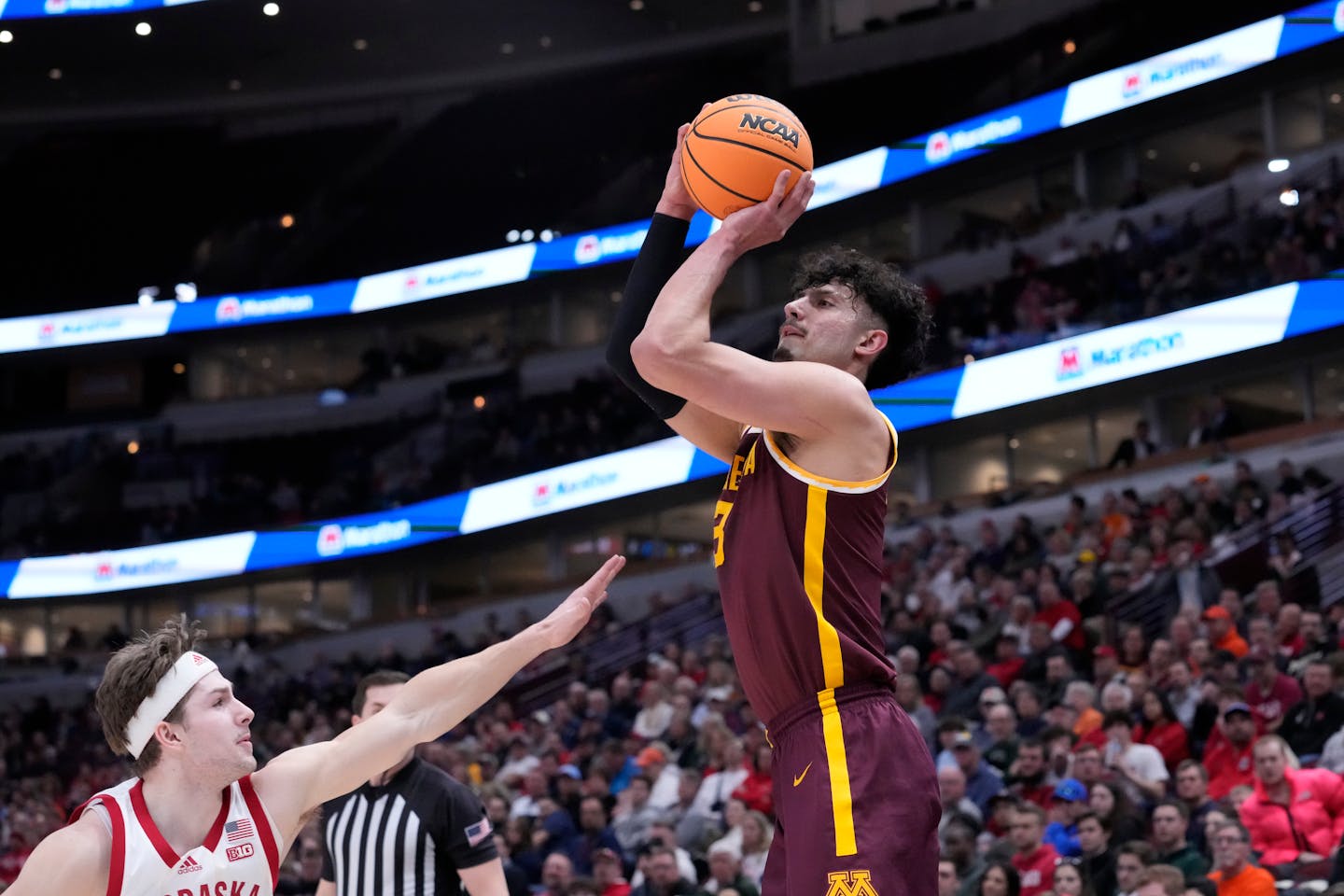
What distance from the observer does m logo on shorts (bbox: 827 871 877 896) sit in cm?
354

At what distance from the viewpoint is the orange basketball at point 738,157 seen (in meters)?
4.05

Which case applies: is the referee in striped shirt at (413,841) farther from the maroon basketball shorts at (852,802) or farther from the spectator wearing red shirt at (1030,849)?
the spectator wearing red shirt at (1030,849)

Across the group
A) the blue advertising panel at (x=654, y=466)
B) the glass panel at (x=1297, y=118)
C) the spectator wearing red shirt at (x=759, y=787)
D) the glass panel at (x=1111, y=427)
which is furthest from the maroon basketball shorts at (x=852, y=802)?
the glass panel at (x=1297, y=118)

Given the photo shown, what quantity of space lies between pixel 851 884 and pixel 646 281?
1.60m

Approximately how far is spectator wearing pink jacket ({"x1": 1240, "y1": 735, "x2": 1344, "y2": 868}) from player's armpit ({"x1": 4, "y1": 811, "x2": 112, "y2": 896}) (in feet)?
23.5

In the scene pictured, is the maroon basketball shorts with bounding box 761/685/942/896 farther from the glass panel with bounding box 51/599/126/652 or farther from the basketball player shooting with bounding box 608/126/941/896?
the glass panel with bounding box 51/599/126/652


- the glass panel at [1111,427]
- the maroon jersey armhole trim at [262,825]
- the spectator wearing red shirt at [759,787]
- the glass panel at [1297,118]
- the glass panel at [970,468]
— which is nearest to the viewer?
the maroon jersey armhole trim at [262,825]

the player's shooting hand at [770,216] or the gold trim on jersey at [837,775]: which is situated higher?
the player's shooting hand at [770,216]

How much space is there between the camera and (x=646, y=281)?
3947 mm

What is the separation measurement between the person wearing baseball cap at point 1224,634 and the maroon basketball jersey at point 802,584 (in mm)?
9357

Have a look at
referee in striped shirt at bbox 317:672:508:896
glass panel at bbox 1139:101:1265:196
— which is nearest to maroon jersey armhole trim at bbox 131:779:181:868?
referee in striped shirt at bbox 317:672:508:896

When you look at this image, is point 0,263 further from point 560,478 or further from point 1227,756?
point 1227,756

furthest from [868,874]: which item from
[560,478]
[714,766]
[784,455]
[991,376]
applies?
[560,478]

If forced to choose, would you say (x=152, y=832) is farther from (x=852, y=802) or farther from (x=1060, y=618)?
(x=1060, y=618)
